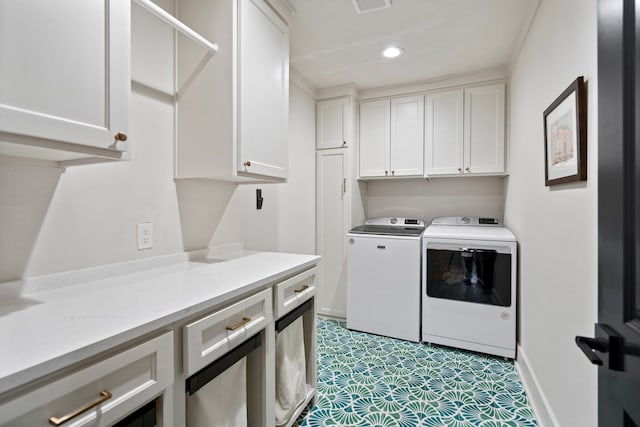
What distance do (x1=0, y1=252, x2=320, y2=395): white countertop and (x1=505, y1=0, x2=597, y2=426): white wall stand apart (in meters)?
1.19

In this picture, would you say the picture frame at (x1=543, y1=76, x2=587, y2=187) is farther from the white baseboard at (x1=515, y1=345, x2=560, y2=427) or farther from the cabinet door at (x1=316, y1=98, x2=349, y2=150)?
the cabinet door at (x1=316, y1=98, x2=349, y2=150)

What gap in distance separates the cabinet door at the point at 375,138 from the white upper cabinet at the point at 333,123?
0.25 meters

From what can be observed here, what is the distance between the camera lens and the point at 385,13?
194 cm

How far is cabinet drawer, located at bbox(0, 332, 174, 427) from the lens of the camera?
59 cm

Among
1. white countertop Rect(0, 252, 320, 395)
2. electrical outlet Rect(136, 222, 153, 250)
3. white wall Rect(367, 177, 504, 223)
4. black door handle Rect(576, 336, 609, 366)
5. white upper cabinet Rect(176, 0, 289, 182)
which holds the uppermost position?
white upper cabinet Rect(176, 0, 289, 182)

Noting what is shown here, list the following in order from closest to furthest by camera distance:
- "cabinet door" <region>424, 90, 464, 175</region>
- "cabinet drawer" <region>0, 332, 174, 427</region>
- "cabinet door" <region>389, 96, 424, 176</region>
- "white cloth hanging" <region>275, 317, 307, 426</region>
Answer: "cabinet drawer" <region>0, 332, 174, 427</region> → "white cloth hanging" <region>275, 317, 307, 426</region> → "cabinet door" <region>424, 90, 464, 175</region> → "cabinet door" <region>389, 96, 424, 176</region>

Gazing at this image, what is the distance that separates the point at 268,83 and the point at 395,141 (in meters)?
1.78

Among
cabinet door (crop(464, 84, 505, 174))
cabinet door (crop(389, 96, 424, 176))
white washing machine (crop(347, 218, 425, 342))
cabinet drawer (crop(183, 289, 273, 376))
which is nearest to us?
cabinet drawer (crop(183, 289, 273, 376))

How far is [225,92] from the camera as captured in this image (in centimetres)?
145

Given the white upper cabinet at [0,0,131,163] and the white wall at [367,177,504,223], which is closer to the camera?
the white upper cabinet at [0,0,131,163]

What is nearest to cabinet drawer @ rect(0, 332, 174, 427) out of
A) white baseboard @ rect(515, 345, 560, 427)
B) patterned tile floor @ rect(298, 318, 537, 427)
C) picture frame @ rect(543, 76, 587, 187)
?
patterned tile floor @ rect(298, 318, 537, 427)

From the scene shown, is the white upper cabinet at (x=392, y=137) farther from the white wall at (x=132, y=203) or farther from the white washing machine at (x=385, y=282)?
the white wall at (x=132, y=203)

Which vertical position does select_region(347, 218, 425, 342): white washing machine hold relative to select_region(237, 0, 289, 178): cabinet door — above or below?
below

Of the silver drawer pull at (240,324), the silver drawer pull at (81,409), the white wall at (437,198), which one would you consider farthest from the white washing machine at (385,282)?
the silver drawer pull at (81,409)
